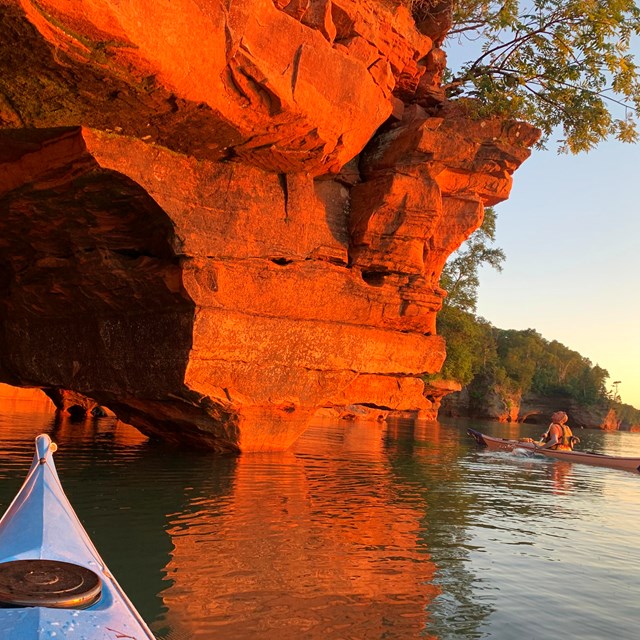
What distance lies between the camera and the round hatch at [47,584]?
3.05 m

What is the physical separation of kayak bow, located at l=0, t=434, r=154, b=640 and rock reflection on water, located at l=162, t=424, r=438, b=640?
1.05 metres

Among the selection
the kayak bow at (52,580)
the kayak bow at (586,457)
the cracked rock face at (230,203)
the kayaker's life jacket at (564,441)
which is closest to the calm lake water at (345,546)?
the kayak bow at (52,580)

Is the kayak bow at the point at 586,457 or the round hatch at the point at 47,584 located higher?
the round hatch at the point at 47,584

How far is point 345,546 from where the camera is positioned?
6906mm

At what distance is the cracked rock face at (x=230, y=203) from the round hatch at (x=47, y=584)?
214 inches

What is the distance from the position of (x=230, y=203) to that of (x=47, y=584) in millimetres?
8729

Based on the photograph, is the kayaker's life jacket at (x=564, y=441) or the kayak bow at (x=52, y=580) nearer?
the kayak bow at (x=52, y=580)

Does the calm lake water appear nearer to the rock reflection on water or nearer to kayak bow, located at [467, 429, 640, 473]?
the rock reflection on water

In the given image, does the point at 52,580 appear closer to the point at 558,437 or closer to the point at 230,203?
the point at 230,203

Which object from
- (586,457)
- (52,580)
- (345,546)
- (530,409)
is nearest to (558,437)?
(586,457)

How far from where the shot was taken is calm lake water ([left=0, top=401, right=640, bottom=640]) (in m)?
4.92

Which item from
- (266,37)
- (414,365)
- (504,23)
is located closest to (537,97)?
(504,23)

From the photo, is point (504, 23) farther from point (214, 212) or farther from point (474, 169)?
point (214, 212)

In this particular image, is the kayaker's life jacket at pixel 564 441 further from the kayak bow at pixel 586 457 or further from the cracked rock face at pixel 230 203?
the cracked rock face at pixel 230 203
